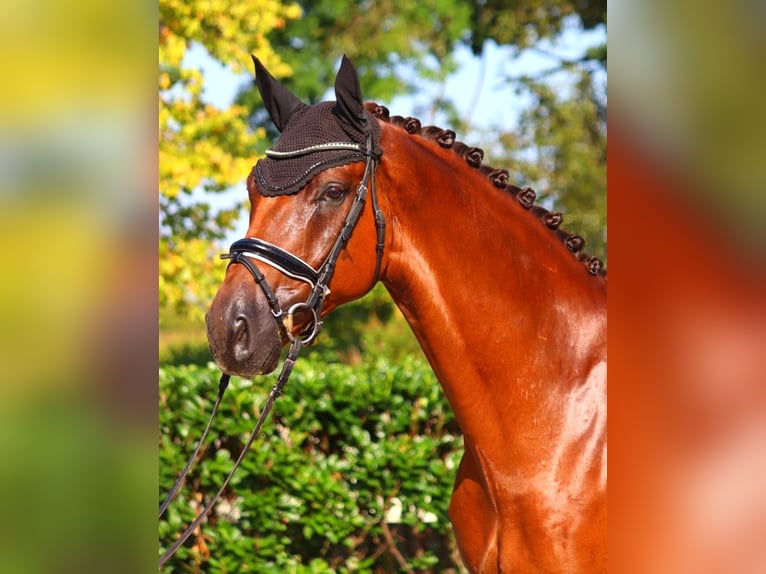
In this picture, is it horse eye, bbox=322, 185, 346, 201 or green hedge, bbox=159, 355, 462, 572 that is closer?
horse eye, bbox=322, 185, 346, 201

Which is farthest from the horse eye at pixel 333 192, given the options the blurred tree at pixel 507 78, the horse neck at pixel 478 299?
the blurred tree at pixel 507 78

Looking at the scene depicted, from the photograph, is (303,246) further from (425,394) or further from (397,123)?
(425,394)

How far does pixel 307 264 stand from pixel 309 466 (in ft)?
8.71

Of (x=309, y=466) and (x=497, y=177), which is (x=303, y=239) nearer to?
(x=497, y=177)

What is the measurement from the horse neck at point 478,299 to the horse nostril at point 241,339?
499 mm

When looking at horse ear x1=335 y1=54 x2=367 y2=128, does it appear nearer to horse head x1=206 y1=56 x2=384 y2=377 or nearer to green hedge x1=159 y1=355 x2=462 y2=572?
horse head x1=206 y1=56 x2=384 y2=377

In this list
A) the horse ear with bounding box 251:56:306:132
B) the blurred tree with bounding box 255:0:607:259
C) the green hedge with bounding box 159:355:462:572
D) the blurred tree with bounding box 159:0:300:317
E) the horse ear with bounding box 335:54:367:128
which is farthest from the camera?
the blurred tree with bounding box 255:0:607:259

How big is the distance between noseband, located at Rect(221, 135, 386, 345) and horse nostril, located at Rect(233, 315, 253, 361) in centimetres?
9

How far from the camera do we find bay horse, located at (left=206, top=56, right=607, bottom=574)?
245cm

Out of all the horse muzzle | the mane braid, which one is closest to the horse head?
the horse muzzle

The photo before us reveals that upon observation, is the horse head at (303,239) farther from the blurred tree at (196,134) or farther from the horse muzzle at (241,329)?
the blurred tree at (196,134)

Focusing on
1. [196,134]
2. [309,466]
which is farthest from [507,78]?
[309,466]

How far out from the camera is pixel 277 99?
9.17 ft
